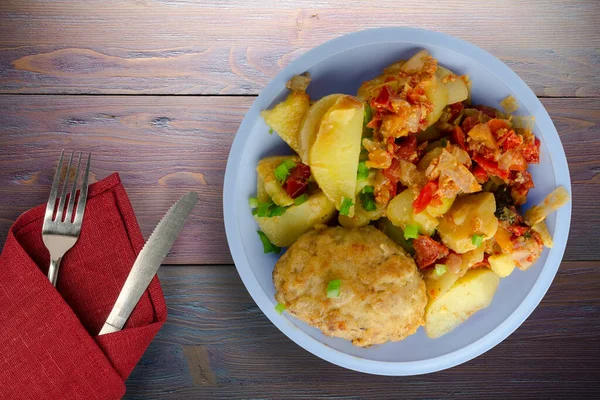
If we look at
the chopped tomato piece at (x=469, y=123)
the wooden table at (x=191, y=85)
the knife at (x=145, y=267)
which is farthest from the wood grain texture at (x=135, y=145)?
the chopped tomato piece at (x=469, y=123)

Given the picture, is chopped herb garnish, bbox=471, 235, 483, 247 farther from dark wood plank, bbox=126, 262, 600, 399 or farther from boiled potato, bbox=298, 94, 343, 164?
dark wood plank, bbox=126, 262, 600, 399

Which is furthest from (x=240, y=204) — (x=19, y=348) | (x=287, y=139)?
(x=19, y=348)

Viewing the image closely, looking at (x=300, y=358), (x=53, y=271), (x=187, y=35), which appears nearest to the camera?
(x=53, y=271)

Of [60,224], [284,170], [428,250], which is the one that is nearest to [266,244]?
[284,170]

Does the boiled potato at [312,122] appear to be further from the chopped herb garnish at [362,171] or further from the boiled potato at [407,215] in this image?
the boiled potato at [407,215]

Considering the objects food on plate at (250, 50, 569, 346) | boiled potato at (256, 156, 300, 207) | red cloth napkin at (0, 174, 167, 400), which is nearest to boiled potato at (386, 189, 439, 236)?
food on plate at (250, 50, 569, 346)

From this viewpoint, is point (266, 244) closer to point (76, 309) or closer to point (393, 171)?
point (393, 171)
